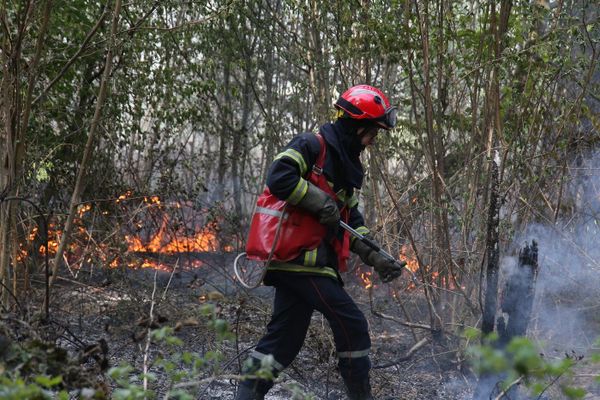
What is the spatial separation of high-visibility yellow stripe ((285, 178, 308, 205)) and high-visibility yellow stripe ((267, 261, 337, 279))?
0.37 m

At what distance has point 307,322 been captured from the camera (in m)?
4.34

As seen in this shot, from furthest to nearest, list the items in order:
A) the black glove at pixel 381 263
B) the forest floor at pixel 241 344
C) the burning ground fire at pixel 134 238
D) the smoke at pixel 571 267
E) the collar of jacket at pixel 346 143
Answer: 1. the burning ground fire at pixel 134 238
2. the smoke at pixel 571 267
3. the forest floor at pixel 241 344
4. the black glove at pixel 381 263
5. the collar of jacket at pixel 346 143

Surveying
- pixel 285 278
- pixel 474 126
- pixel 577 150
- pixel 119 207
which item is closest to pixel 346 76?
pixel 474 126

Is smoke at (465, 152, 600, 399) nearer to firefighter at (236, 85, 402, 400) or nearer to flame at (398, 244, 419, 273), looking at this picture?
flame at (398, 244, 419, 273)

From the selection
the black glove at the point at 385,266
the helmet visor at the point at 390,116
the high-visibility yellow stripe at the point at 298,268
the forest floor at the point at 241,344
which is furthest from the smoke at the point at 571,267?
the high-visibility yellow stripe at the point at 298,268

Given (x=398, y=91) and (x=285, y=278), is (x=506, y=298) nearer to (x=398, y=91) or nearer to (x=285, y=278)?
(x=285, y=278)

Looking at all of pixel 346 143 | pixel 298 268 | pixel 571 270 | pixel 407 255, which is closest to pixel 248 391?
pixel 298 268

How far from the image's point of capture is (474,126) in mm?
6762

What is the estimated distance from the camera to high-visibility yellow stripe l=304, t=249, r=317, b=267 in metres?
4.13

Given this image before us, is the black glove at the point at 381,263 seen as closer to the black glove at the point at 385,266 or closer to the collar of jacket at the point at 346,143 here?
the black glove at the point at 385,266

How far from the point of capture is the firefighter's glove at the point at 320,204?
13.3ft

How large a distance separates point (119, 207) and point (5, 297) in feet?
11.2

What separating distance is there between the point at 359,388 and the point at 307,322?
46 centimetres

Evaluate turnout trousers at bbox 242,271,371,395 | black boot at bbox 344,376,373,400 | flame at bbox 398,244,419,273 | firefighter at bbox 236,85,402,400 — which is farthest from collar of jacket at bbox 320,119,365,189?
flame at bbox 398,244,419,273
